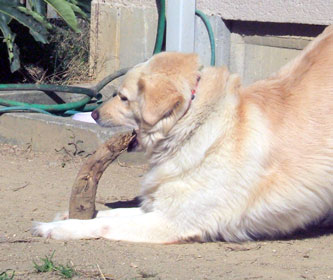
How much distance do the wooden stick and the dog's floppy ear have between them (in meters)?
0.38

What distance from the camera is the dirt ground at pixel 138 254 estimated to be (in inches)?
127

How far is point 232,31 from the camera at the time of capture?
627 centimetres

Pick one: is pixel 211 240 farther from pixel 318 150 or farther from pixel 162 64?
pixel 162 64

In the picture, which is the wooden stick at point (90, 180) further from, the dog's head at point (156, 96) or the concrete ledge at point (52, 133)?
the concrete ledge at point (52, 133)

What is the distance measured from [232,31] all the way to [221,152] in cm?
283

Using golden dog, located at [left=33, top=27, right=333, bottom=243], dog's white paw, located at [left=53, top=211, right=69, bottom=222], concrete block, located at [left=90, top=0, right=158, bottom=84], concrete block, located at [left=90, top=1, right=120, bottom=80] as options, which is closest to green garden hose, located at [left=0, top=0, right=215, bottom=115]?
concrete block, located at [left=90, top=0, right=158, bottom=84]

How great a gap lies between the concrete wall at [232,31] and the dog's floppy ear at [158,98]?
7.46 feet

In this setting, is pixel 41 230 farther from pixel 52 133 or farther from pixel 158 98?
pixel 52 133

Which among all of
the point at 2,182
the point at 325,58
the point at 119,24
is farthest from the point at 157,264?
the point at 119,24

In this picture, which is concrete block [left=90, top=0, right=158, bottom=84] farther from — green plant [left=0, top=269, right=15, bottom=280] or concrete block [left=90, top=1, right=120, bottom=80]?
green plant [left=0, top=269, right=15, bottom=280]

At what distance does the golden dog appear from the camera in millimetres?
3652

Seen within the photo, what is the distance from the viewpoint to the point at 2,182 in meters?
4.91

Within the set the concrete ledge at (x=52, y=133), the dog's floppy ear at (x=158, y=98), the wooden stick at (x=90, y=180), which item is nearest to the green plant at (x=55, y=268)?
the wooden stick at (x=90, y=180)

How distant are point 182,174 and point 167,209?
8.4 inches
